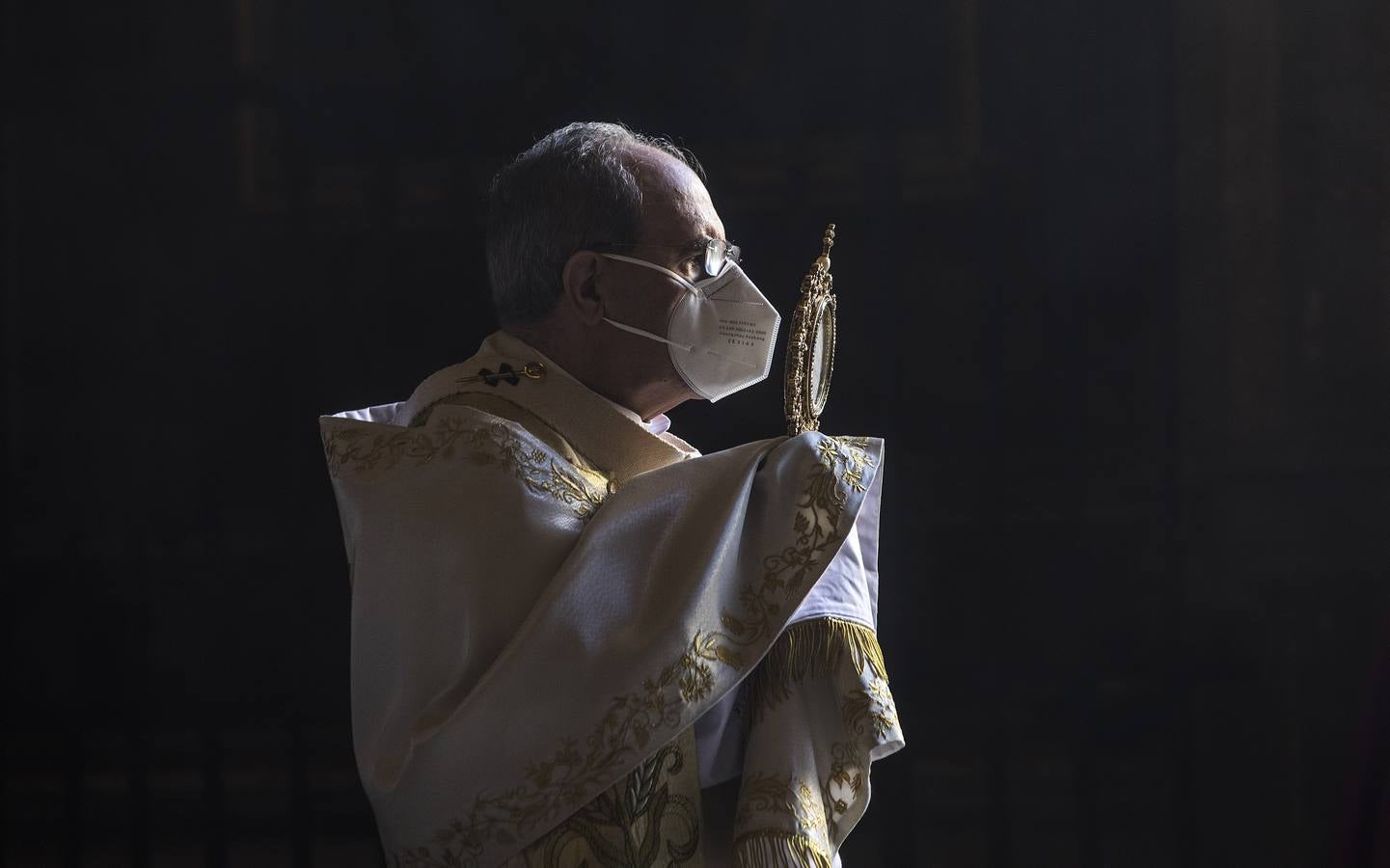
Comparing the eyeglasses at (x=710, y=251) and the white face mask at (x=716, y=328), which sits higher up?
the eyeglasses at (x=710, y=251)

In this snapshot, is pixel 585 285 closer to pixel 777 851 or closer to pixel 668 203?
pixel 668 203

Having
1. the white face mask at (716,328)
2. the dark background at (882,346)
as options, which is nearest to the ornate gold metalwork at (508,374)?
the white face mask at (716,328)

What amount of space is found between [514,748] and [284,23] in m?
2.62

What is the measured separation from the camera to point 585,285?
1.66 metres

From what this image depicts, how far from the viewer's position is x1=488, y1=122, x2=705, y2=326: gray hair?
5.45 feet

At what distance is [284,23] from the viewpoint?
3312 millimetres

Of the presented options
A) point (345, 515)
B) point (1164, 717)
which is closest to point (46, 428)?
point (345, 515)

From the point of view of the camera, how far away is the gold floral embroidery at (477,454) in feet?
4.71

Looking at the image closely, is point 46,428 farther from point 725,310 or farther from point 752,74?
point 725,310

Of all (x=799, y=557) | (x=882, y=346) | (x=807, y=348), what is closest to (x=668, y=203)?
(x=807, y=348)

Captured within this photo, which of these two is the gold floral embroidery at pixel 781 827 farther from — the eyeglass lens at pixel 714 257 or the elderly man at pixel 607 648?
the eyeglass lens at pixel 714 257

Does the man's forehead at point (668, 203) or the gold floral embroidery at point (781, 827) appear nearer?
the gold floral embroidery at point (781, 827)

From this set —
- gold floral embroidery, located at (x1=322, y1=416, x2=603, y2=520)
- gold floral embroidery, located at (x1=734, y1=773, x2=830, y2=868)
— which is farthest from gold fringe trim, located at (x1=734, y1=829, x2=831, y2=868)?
gold floral embroidery, located at (x1=322, y1=416, x2=603, y2=520)

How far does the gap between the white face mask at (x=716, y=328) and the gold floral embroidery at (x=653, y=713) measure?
354 millimetres
